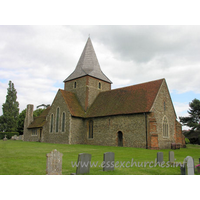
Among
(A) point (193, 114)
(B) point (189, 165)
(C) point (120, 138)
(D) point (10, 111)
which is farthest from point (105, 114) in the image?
(D) point (10, 111)

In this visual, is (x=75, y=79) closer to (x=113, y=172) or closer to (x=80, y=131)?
(x=80, y=131)

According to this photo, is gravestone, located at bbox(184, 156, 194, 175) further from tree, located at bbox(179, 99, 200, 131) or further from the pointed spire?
tree, located at bbox(179, 99, 200, 131)

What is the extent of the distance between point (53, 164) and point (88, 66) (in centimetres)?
2886

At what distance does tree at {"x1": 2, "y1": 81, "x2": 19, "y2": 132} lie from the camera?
49.0 meters

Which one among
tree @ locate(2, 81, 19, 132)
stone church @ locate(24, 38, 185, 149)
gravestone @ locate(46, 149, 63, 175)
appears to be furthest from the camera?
tree @ locate(2, 81, 19, 132)

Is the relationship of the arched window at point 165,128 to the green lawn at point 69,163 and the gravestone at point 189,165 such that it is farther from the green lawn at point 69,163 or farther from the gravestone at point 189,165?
the gravestone at point 189,165

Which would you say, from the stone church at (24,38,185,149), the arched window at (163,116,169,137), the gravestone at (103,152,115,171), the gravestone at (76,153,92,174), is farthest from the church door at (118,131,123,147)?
the gravestone at (76,153,92,174)

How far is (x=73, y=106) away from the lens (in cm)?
3031

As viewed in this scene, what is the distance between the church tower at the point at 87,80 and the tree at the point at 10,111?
22.0 m

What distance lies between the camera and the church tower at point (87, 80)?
105 ft

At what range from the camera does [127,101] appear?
2616 cm

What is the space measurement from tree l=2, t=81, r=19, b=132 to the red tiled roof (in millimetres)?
28829

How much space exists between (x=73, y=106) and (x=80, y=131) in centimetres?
418

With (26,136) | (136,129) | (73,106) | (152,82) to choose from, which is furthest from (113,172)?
(26,136)
